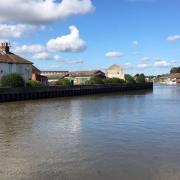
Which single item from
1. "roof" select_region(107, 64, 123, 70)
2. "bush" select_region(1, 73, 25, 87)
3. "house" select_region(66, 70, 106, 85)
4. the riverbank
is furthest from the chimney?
"roof" select_region(107, 64, 123, 70)

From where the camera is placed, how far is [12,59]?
7569cm

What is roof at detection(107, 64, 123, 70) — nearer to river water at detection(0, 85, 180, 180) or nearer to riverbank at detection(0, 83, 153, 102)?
riverbank at detection(0, 83, 153, 102)

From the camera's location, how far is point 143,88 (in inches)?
5039

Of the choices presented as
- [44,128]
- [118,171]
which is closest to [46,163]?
[118,171]

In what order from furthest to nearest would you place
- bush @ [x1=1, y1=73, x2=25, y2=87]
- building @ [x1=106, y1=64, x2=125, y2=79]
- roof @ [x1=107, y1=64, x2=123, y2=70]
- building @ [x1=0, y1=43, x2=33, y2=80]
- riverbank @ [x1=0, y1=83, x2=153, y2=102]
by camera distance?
roof @ [x1=107, y1=64, x2=123, y2=70], building @ [x1=106, y1=64, x2=125, y2=79], building @ [x1=0, y1=43, x2=33, y2=80], bush @ [x1=1, y1=73, x2=25, y2=87], riverbank @ [x1=0, y1=83, x2=153, y2=102]

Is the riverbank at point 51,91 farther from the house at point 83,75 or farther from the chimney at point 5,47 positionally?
the house at point 83,75

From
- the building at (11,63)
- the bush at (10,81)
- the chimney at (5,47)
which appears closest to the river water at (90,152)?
the bush at (10,81)

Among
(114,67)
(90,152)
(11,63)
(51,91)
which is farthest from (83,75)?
(90,152)

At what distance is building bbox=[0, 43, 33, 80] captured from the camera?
7290 centimetres

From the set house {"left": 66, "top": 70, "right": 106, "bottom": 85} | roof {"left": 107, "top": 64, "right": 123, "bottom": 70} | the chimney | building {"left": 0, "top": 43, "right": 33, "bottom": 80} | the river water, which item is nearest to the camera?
the river water

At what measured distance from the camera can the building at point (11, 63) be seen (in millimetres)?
72900

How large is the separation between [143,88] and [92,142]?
358 ft

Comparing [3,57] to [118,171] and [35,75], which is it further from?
[118,171]

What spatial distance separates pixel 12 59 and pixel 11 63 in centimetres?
147
